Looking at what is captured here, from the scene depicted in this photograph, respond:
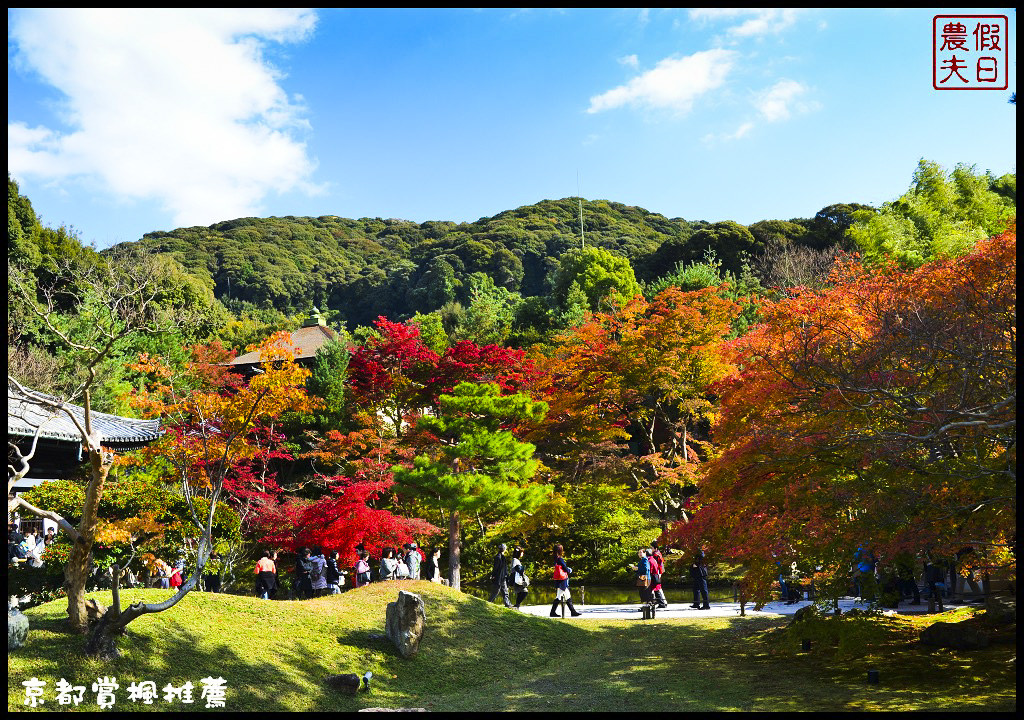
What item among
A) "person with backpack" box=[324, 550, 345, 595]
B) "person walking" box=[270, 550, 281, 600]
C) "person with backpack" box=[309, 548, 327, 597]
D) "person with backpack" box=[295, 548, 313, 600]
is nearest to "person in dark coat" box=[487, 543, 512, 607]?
"person with backpack" box=[324, 550, 345, 595]

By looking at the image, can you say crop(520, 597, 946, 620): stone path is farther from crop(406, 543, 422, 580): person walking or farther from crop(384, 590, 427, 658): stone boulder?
crop(384, 590, 427, 658): stone boulder

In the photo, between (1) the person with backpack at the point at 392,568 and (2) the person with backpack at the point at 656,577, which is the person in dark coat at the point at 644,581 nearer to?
(2) the person with backpack at the point at 656,577

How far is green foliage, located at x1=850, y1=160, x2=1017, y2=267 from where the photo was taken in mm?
25094

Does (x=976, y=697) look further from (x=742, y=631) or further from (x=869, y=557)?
(x=742, y=631)

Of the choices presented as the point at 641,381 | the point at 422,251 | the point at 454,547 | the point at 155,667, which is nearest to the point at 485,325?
the point at 641,381

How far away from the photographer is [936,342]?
23.3 ft

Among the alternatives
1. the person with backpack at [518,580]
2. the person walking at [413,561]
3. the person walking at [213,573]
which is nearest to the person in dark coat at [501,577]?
the person with backpack at [518,580]

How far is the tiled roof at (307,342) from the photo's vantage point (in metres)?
33.9

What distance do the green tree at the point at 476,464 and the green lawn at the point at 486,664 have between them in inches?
140

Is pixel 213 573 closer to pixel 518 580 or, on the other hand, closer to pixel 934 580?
pixel 518 580

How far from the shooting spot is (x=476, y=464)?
1812 centimetres

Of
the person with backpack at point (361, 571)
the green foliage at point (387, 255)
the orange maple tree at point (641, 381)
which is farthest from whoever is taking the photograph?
the green foliage at point (387, 255)

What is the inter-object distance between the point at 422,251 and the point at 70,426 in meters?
57.8

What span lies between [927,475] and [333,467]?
20.1 metres
